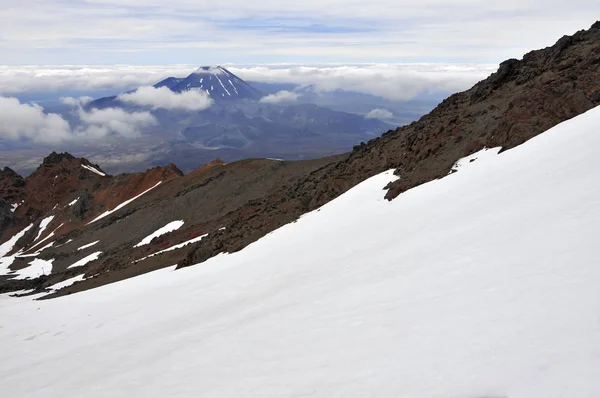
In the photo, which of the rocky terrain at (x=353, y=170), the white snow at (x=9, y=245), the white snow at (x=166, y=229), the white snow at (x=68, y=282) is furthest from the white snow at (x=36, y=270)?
the white snow at (x=9, y=245)

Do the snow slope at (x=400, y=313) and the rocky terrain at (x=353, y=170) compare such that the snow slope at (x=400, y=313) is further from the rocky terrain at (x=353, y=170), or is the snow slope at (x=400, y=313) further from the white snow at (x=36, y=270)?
the white snow at (x=36, y=270)

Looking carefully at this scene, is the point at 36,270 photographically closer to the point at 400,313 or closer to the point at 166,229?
the point at 166,229

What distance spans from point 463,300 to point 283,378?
11.8 feet

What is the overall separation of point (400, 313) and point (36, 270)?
216ft

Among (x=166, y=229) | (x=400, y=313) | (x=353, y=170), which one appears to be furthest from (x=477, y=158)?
(x=166, y=229)

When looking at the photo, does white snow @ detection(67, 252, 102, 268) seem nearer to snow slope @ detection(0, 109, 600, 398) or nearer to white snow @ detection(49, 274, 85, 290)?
white snow @ detection(49, 274, 85, 290)

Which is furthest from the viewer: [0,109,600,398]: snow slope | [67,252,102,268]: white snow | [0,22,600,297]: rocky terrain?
[67,252,102,268]: white snow

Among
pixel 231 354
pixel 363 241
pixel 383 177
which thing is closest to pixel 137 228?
pixel 383 177

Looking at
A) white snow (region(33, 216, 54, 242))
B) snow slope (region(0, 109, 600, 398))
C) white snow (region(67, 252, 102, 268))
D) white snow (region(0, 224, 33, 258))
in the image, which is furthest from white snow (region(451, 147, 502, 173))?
white snow (region(0, 224, 33, 258))

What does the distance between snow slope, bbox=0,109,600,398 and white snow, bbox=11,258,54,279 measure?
42987 millimetres

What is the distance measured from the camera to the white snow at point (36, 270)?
58931 millimetres

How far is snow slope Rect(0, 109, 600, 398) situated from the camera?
6.44 meters

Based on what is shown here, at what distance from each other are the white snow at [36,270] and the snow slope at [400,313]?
42987mm

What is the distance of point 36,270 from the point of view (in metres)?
61.8
